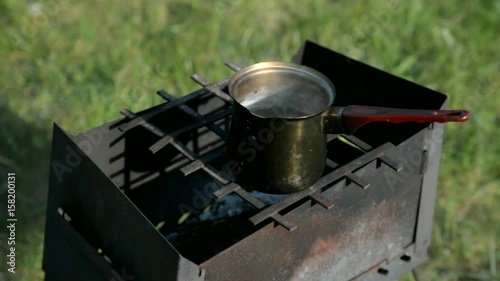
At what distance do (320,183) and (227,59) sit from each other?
1.89 m

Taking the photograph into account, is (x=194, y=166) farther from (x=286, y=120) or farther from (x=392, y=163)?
(x=392, y=163)

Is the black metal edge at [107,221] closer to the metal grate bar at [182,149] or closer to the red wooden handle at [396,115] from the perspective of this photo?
the metal grate bar at [182,149]

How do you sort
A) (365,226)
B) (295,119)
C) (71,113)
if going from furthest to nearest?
(71,113) < (365,226) < (295,119)

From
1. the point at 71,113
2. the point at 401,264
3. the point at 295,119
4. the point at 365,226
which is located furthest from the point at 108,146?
the point at 71,113

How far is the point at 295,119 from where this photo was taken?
2.18 m

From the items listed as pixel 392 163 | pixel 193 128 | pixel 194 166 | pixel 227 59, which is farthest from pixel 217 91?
pixel 227 59

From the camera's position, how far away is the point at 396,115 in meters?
2.22

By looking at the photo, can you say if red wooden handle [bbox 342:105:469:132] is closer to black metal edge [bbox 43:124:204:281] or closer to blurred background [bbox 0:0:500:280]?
black metal edge [bbox 43:124:204:281]

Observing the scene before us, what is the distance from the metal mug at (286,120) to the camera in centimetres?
222

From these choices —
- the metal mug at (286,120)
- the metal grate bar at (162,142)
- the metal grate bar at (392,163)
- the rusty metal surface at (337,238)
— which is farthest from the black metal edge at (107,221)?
the metal grate bar at (392,163)

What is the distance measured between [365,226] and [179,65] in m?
1.73

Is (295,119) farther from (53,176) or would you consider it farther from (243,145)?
(53,176)

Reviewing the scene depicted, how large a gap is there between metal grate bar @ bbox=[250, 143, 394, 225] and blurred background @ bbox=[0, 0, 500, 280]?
3.92 feet

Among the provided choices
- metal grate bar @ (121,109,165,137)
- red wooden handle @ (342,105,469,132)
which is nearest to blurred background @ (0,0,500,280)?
metal grate bar @ (121,109,165,137)
